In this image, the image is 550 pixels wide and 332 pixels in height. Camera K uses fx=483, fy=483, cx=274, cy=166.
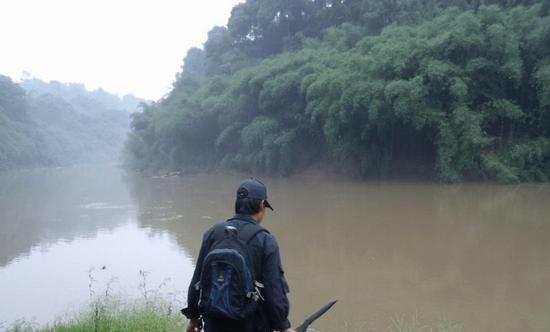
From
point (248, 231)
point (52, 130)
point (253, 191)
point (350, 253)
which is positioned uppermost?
point (52, 130)

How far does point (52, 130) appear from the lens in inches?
2210

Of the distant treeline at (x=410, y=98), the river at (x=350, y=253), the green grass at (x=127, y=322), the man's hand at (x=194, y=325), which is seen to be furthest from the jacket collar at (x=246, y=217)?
the distant treeline at (x=410, y=98)

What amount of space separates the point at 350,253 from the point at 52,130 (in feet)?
183

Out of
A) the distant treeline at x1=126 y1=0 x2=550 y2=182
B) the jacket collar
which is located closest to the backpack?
the jacket collar

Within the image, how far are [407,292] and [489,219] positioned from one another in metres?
4.49

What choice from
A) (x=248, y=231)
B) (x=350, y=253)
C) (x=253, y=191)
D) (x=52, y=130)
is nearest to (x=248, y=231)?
(x=248, y=231)

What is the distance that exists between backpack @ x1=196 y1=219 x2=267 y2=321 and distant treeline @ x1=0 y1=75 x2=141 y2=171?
45.0 meters

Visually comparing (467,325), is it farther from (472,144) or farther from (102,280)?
(472,144)

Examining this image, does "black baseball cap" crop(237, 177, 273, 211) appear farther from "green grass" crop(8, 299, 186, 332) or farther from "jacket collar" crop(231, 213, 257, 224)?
"green grass" crop(8, 299, 186, 332)

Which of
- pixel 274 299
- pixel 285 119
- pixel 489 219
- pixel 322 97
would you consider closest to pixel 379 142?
pixel 322 97

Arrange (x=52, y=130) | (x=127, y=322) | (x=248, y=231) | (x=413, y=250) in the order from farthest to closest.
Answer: (x=52, y=130) < (x=413, y=250) < (x=127, y=322) < (x=248, y=231)

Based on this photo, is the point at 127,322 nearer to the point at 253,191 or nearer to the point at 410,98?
the point at 253,191

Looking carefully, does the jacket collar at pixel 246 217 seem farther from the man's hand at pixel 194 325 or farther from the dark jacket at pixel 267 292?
the man's hand at pixel 194 325

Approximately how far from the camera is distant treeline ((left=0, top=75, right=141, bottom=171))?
1763 inches
